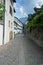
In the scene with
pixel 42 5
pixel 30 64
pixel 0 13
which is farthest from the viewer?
pixel 42 5

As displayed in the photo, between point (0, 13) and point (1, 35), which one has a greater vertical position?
point (0, 13)

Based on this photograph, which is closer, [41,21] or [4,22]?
[41,21]

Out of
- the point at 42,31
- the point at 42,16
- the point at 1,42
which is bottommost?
the point at 1,42

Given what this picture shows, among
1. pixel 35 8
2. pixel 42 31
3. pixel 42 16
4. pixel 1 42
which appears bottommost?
pixel 1 42

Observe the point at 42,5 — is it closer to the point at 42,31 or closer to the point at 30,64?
the point at 42,31

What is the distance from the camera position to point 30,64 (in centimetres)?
940

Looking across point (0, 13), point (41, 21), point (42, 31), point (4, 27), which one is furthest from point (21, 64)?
point (4, 27)

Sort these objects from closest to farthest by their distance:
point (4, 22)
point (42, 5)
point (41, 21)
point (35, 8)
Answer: point (41, 21) < point (4, 22) < point (42, 5) < point (35, 8)

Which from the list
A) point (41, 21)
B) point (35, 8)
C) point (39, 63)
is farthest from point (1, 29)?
point (35, 8)

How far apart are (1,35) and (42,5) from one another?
15483 mm

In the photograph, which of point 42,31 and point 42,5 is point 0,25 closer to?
point 42,31

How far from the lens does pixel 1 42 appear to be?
22.9 meters

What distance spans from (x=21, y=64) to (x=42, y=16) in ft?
41.2

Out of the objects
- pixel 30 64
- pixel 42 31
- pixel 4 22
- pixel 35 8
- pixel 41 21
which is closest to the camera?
pixel 30 64
